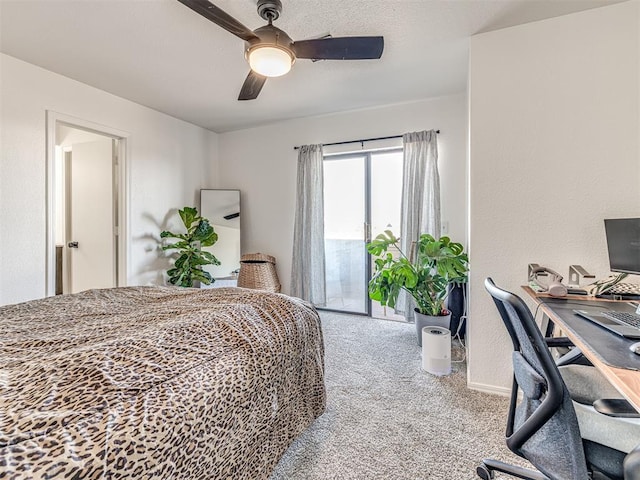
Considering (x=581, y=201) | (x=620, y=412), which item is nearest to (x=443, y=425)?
(x=620, y=412)

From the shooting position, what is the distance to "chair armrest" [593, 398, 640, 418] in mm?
807

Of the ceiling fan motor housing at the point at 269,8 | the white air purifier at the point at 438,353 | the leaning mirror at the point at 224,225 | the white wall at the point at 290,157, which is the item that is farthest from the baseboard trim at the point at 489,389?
the leaning mirror at the point at 224,225

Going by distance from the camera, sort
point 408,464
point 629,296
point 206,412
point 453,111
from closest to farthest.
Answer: point 206,412
point 408,464
point 629,296
point 453,111

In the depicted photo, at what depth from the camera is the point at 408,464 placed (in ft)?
4.83

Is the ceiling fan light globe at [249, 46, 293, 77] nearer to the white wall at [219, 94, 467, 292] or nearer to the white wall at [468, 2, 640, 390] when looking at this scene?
the white wall at [468, 2, 640, 390]

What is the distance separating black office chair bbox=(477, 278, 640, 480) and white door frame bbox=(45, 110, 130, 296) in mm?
3568

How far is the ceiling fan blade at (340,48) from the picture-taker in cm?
171

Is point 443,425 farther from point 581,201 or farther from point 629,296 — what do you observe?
point 581,201

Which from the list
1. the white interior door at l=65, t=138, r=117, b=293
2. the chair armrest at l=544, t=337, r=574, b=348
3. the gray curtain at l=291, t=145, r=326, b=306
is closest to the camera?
the chair armrest at l=544, t=337, r=574, b=348

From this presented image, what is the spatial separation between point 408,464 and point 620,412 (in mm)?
995

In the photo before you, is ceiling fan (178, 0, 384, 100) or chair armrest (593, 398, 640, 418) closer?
chair armrest (593, 398, 640, 418)

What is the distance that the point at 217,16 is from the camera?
4.84ft

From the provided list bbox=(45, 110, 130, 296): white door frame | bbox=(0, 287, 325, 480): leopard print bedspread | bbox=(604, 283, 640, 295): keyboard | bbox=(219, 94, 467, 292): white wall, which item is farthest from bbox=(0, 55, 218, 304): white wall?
bbox=(604, 283, 640, 295): keyboard

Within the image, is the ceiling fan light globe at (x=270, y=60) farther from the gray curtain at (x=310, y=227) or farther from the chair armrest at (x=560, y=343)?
the gray curtain at (x=310, y=227)
